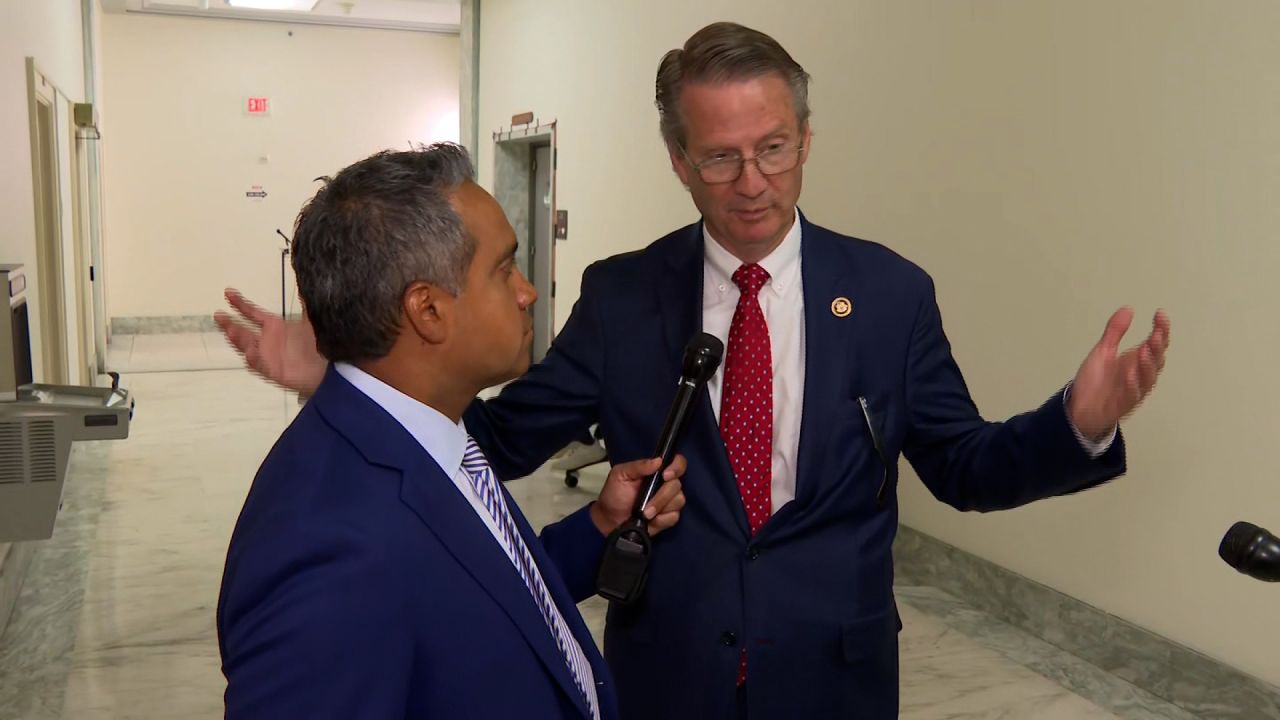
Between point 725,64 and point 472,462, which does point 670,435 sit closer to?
point 472,462

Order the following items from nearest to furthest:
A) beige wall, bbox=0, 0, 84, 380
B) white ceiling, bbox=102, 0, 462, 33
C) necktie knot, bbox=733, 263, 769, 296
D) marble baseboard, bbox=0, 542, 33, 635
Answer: necktie knot, bbox=733, 263, 769, 296 → marble baseboard, bbox=0, 542, 33, 635 → beige wall, bbox=0, 0, 84, 380 → white ceiling, bbox=102, 0, 462, 33

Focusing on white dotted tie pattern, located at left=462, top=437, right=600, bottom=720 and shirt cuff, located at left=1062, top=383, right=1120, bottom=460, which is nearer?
white dotted tie pattern, located at left=462, top=437, right=600, bottom=720

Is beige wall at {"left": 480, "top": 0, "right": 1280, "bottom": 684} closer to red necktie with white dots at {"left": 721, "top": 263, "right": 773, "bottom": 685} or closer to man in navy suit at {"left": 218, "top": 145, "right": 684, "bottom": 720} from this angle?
red necktie with white dots at {"left": 721, "top": 263, "right": 773, "bottom": 685}

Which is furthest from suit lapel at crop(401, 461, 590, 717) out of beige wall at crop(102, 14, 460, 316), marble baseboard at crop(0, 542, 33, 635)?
beige wall at crop(102, 14, 460, 316)

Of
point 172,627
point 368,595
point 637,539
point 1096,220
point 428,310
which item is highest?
point 1096,220

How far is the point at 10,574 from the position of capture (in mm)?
4328

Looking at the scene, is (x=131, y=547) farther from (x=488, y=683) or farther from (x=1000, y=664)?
(x=488, y=683)

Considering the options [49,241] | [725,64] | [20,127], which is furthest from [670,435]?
[49,241]

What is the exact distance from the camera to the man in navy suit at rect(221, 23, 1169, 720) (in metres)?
1.64

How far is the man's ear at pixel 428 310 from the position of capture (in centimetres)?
118

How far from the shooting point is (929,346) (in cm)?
174

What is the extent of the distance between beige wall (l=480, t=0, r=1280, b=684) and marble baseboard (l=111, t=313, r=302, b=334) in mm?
10194

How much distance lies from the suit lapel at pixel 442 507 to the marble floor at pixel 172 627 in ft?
9.15

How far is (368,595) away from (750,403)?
2.79 ft
